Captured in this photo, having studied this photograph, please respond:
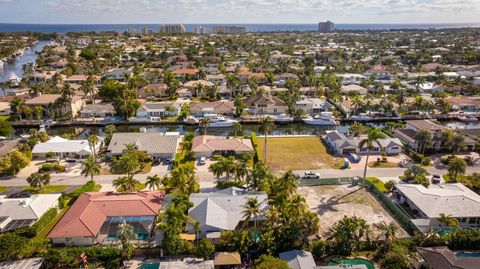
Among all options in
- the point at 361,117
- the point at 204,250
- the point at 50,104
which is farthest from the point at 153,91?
the point at 204,250

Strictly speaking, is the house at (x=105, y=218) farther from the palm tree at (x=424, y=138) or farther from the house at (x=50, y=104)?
the house at (x=50, y=104)

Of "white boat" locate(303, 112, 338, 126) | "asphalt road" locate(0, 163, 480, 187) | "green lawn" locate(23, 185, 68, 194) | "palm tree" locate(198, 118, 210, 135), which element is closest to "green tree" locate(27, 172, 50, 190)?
"green lawn" locate(23, 185, 68, 194)

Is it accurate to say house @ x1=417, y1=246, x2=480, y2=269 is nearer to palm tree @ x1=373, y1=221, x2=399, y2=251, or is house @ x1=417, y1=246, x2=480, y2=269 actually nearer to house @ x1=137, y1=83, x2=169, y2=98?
palm tree @ x1=373, y1=221, x2=399, y2=251

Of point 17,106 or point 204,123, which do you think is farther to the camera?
point 17,106

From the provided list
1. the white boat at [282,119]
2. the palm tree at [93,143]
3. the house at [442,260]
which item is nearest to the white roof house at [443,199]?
the house at [442,260]

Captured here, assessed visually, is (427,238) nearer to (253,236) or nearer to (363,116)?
(253,236)

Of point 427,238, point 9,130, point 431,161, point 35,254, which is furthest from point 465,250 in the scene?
point 9,130

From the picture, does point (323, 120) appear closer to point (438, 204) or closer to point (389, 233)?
point (438, 204)
